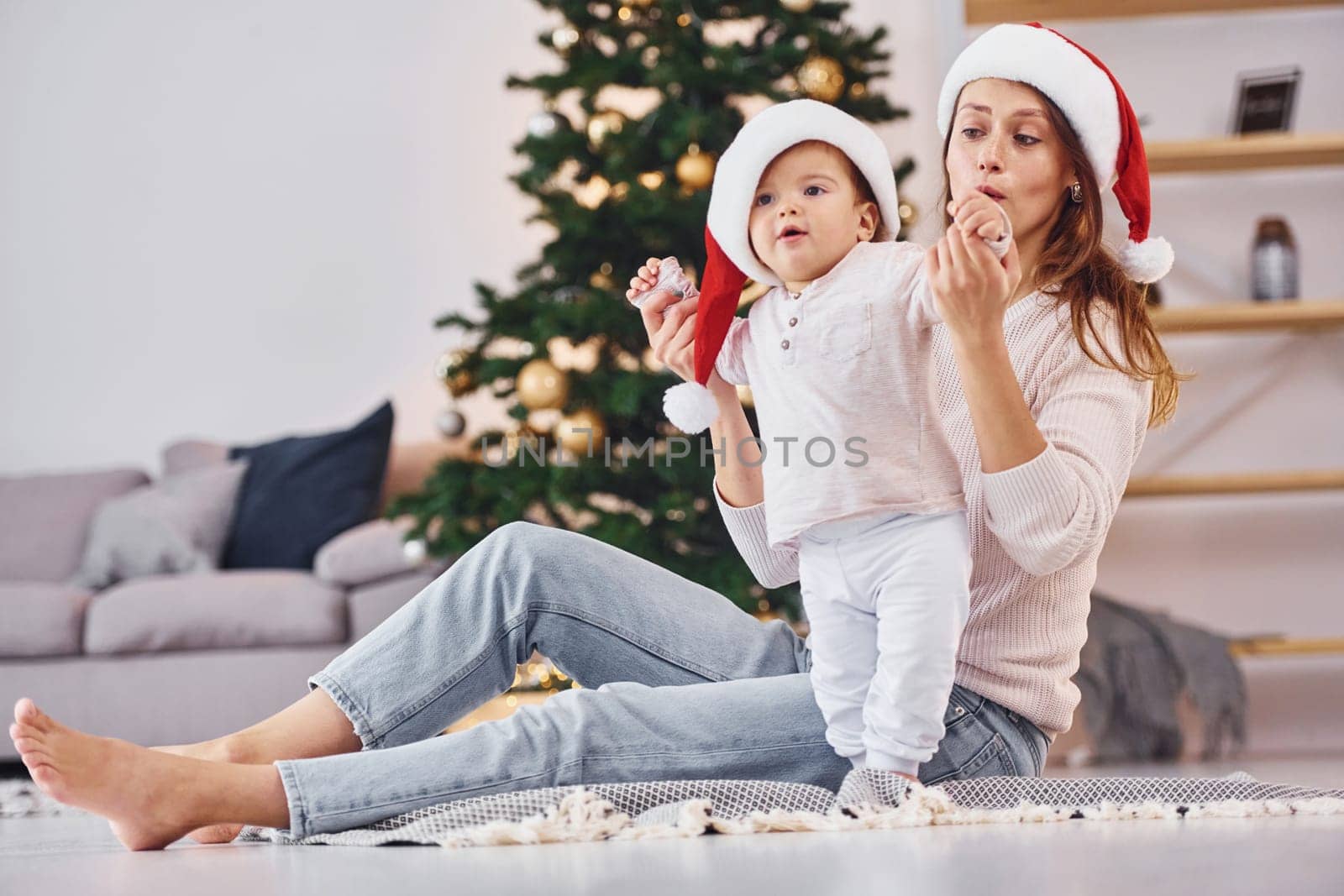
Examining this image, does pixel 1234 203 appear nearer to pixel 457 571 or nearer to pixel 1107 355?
pixel 1107 355

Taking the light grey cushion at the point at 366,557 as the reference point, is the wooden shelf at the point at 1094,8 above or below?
above

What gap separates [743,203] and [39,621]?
91.6 inches

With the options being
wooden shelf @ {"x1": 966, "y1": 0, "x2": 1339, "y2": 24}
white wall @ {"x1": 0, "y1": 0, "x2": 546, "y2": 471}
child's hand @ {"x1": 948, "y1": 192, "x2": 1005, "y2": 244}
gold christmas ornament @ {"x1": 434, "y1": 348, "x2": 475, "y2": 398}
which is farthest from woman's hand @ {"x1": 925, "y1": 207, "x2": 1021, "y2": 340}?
white wall @ {"x1": 0, "y1": 0, "x2": 546, "y2": 471}

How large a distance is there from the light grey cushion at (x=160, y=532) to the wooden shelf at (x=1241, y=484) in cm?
218

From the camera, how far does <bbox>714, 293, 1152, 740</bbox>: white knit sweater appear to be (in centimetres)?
115

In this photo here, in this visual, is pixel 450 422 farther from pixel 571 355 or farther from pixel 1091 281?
pixel 1091 281

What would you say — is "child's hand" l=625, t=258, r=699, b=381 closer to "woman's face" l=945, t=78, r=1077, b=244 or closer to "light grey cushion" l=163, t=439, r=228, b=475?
"woman's face" l=945, t=78, r=1077, b=244

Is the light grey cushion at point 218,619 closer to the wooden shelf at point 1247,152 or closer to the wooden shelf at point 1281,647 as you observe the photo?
the wooden shelf at point 1281,647

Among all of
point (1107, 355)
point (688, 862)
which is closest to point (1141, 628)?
point (1107, 355)

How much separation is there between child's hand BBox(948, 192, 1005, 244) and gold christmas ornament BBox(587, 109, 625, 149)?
1.72m

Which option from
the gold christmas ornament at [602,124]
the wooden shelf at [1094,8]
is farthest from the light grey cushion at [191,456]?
the wooden shelf at [1094,8]

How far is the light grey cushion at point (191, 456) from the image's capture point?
3.74 meters

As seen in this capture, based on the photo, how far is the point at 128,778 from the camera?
1.13 m

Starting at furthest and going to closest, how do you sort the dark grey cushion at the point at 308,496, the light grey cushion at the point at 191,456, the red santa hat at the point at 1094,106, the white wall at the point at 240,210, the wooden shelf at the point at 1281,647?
the white wall at the point at 240,210 → the light grey cushion at the point at 191,456 → the dark grey cushion at the point at 308,496 → the wooden shelf at the point at 1281,647 → the red santa hat at the point at 1094,106
